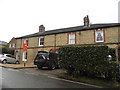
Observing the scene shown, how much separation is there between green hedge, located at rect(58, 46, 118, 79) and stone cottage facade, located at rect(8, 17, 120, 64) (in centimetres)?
713

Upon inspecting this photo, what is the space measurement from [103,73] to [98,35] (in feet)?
30.8

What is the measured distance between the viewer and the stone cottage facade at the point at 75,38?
1566cm

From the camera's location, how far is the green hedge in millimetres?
8086

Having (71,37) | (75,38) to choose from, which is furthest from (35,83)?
(71,37)

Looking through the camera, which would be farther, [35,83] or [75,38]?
[75,38]

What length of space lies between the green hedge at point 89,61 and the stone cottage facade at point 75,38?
23.4 ft

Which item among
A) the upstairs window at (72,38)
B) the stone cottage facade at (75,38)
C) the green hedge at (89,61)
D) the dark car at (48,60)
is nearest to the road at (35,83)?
the green hedge at (89,61)

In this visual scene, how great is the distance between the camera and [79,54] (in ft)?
30.8

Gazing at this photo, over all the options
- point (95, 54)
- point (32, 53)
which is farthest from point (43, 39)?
point (95, 54)

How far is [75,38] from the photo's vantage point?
734 inches

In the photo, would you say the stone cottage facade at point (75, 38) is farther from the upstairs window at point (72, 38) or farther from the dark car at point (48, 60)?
the dark car at point (48, 60)

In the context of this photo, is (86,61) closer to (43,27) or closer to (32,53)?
(32,53)

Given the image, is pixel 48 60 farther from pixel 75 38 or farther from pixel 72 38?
pixel 72 38

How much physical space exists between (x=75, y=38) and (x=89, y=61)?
10.1 metres
